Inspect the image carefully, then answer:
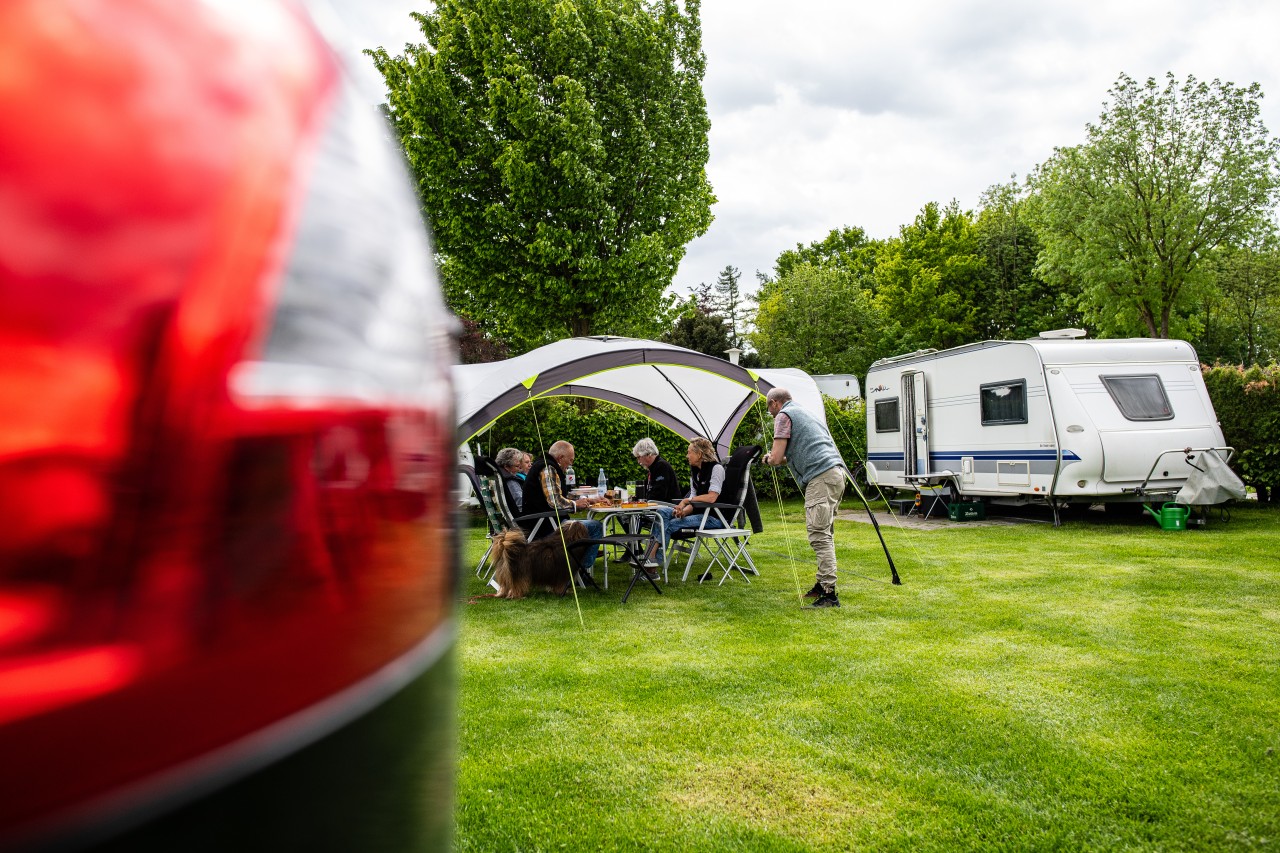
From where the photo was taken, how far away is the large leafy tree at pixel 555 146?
15.6 m

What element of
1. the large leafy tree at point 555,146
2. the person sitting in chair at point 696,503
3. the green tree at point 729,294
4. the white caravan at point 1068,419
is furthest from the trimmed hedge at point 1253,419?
the green tree at point 729,294

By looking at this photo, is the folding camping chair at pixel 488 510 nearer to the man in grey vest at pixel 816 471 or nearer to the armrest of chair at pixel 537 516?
the armrest of chair at pixel 537 516

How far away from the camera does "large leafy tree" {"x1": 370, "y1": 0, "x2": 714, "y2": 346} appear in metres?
15.6

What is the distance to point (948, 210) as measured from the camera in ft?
113

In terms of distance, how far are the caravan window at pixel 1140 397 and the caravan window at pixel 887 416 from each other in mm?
3669

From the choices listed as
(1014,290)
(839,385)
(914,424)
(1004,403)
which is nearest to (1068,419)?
(1004,403)

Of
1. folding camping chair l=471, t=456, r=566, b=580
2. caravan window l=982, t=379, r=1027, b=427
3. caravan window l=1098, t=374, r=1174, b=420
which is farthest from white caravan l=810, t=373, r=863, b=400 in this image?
folding camping chair l=471, t=456, r=566, b=580

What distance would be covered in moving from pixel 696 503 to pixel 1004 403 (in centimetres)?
597

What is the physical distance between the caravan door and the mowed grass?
6.17m

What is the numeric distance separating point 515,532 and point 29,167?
7588 millimetres

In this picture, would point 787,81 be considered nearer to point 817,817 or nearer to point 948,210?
point 817,817

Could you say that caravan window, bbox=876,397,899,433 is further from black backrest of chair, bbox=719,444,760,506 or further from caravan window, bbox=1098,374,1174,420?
black backrest of chair, bbox=719,444,760,506

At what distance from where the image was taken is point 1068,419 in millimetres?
10938

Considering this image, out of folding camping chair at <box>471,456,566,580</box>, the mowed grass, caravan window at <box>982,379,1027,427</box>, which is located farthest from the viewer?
caravan window at <box>982,379,1027,427</box>
